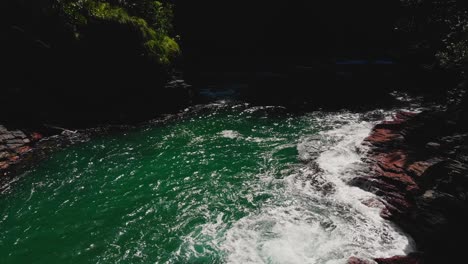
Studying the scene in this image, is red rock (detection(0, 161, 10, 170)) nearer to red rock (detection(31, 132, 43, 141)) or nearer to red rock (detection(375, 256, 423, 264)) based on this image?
red rock (detection(31, 132, 43, 141))

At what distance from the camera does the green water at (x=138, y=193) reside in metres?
10.1

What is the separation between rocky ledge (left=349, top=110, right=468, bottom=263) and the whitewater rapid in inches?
18.1

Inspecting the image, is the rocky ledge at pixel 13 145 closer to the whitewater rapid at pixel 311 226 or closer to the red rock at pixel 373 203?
the whitewater rapid at pixel 311 226

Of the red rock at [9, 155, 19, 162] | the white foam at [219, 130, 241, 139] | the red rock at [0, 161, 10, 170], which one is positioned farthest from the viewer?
the white foam at [219, 130, 241, 139]

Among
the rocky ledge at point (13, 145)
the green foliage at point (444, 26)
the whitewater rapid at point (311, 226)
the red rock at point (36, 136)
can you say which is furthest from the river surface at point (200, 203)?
the green foliage at point (444, 26)

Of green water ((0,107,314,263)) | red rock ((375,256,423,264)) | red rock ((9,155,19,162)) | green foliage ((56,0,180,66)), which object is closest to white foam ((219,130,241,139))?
green water ((0,107,314,263))

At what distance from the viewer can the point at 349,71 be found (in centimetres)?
3228

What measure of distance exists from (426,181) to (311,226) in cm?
Result: 443

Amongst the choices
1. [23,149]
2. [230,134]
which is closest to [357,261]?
[230,134]

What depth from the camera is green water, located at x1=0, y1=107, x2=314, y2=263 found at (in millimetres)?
10133

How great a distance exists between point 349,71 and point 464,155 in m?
22.2

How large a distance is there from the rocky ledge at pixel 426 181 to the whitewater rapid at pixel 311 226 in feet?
1.51

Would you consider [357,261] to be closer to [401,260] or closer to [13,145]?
[401,260]

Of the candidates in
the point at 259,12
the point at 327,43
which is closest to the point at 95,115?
the point at 259,12
